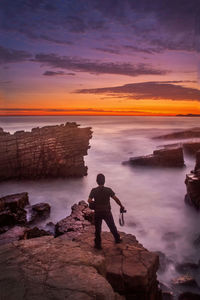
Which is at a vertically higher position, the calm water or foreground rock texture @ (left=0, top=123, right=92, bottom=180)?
foreground rock texture @ (left=0, top=123, right=92, bottom=180)

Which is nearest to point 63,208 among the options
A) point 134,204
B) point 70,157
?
point 134,204

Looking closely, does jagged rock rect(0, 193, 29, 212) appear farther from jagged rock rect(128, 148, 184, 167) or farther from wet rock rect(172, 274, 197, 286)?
jagged rock rect(128, 148, 184, 167)

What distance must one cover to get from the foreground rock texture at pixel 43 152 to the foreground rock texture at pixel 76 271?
50.7ft

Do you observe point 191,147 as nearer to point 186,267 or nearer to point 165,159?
point 165,159

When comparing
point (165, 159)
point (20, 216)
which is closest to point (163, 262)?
point (20, 216)

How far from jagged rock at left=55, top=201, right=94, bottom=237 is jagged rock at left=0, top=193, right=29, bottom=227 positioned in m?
2.93

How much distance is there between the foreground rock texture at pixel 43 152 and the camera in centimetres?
2080

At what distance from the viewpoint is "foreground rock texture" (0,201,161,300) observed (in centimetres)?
389

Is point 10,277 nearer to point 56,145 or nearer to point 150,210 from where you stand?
point 150,210

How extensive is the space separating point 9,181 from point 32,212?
29.3 feet

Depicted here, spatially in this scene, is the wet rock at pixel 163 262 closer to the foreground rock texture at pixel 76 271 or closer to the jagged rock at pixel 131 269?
the foreground rock texture at pixel 76 271

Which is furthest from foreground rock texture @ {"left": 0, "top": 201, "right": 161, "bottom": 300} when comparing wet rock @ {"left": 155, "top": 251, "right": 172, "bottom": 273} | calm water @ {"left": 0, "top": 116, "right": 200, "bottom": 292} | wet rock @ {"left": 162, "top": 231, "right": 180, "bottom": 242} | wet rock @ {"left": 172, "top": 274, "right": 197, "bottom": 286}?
wet rock @ {"left": 162, "top": 231, "right": 180, "bottom": 242}

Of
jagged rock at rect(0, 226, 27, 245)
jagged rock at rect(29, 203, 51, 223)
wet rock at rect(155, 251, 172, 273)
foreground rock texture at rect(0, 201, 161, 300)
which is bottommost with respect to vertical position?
wet rock at rect(155, 251, 172, 273)

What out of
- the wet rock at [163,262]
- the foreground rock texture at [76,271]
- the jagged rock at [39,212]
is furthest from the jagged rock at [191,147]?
the foreground rock texture at [76,271]
